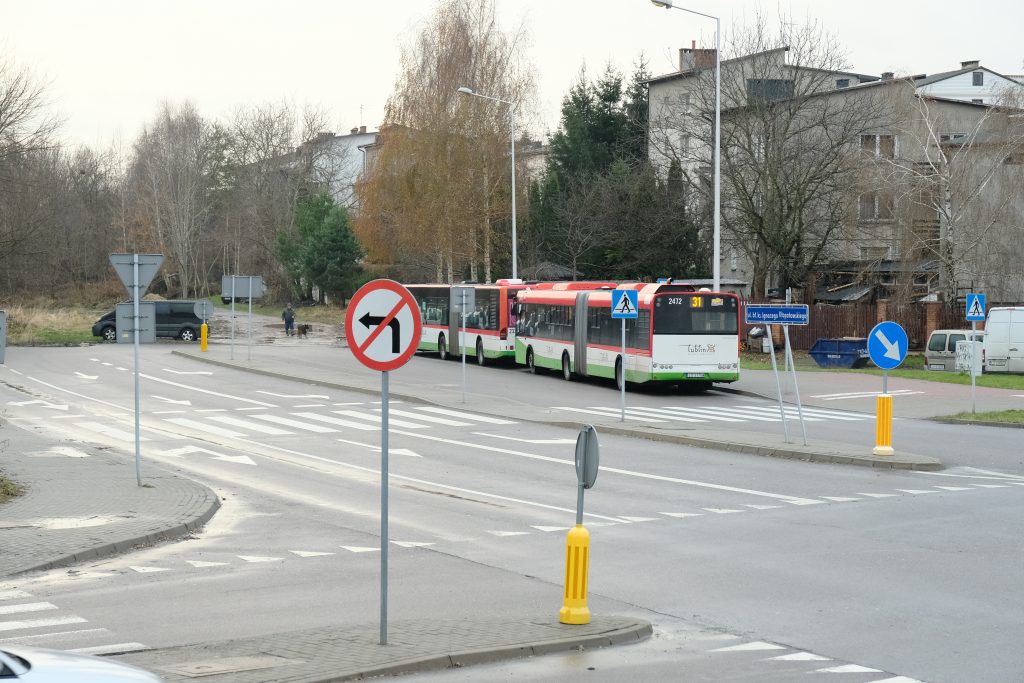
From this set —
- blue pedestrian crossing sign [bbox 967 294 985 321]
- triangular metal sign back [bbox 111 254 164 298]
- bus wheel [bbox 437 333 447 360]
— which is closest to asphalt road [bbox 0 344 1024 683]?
triangular metal sign back [bbox 111 254 164 298]

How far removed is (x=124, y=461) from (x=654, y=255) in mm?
45065

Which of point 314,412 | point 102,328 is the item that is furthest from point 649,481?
point 102,328

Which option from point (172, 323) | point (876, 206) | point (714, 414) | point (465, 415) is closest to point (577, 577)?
point (465, 415)

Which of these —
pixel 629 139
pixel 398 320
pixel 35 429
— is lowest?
pixel 35 429

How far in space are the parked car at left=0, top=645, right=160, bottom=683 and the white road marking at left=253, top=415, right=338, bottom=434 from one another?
20652 mm

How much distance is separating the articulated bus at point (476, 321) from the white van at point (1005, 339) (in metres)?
16.6

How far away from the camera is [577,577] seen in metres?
9.20

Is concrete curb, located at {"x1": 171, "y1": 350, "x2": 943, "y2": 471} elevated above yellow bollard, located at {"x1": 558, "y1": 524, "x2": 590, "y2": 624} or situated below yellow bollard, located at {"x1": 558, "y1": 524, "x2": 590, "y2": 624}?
below

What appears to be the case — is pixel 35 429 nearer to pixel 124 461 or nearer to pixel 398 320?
pixel 124 461

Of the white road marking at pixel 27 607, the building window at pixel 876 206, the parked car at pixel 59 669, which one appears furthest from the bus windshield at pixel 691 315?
the parked car at pixel 59 669

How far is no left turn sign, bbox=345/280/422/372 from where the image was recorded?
848cm

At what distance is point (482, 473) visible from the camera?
19453 millimetres

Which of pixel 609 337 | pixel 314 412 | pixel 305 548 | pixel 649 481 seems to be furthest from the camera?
pixel 609 337

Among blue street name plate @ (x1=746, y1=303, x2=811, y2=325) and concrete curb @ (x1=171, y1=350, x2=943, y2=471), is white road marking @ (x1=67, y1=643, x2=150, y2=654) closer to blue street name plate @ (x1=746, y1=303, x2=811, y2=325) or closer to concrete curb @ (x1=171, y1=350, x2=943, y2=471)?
blue street name plate @ (x1=746, y1=303, x2=811, y2=325)
